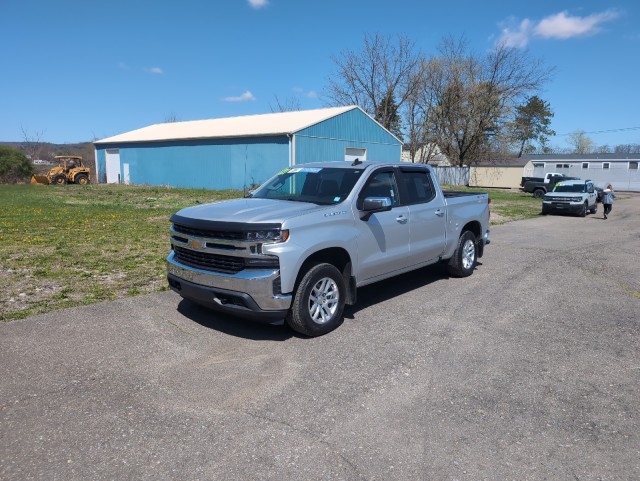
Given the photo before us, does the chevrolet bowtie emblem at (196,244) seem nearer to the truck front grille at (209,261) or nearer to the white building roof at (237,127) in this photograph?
the truck front grille at (209,261)

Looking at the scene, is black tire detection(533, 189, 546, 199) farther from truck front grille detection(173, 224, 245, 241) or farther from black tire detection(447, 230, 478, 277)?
truck front grille detection(173, 224, 245, 241)

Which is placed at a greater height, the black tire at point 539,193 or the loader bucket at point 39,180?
the loader bucket at point 39,180

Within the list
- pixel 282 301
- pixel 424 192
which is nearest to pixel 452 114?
pixel 424 192

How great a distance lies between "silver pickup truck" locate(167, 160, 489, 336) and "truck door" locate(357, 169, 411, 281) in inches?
0.5

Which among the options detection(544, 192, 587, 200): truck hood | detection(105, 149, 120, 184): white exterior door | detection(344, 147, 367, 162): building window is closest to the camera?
detection(544, 192, 587, 200): truck hood

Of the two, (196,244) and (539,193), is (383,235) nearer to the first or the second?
(196,244)

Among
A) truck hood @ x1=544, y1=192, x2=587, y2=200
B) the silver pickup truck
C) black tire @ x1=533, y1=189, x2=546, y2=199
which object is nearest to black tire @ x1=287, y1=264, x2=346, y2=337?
the silver pickup truck

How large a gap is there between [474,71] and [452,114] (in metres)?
4.13

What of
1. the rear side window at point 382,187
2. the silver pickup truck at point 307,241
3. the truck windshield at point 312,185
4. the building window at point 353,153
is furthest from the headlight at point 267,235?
the building window at point 353,153

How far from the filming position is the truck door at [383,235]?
5824mm

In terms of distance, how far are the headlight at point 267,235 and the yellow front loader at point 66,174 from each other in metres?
37.5

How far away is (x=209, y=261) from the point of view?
5.21 meters

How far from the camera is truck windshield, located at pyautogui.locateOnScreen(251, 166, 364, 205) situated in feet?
19.4

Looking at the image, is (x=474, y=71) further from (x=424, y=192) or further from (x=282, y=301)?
(x=282, y=301)
